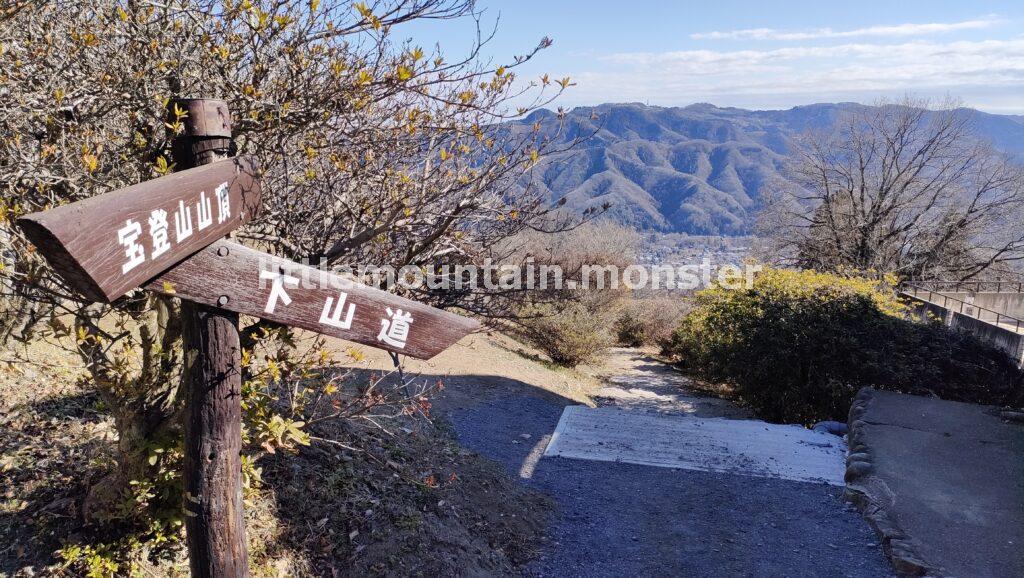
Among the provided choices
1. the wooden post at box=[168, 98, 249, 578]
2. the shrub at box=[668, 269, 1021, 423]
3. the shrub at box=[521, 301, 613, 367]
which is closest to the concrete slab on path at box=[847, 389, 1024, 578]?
the shrub at box=[668, 269, 1021, 423]

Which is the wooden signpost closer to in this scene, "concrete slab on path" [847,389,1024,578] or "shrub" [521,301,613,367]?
"concrete slab on path" [847,389,1024,578]

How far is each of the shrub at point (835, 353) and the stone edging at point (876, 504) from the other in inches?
94.3

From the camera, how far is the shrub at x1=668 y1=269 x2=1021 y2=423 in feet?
32.9

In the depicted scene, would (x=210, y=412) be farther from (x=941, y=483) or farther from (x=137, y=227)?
(x=941, y=483)

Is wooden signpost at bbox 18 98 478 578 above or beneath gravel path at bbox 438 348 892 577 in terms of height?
above

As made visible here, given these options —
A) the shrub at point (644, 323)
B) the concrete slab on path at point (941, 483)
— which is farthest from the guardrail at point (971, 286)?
the concrete slab on path at point (941, 483)

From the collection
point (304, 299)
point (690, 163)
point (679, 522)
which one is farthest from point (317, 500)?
point (690, 163)

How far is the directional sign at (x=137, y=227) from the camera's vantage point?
1.53 meters

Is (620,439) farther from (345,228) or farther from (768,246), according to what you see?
(768,246)

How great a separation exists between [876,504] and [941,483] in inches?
40.7

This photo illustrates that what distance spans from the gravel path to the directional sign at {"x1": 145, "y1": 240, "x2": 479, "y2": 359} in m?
3.17

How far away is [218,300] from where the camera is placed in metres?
2.15

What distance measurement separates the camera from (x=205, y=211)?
2074 mm

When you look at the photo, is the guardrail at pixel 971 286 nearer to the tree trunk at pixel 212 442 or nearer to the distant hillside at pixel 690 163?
the tree trunk at pixel 212 442
